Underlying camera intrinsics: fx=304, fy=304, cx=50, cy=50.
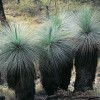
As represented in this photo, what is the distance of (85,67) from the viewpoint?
342 inches

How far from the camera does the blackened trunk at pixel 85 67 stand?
28.1 feet

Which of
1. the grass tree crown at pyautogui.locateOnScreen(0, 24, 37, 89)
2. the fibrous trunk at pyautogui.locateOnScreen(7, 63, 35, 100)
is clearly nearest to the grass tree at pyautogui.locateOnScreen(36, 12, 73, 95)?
the grass tree crown at pyautogui.locateOnScreen(0, 24, 37, 89)

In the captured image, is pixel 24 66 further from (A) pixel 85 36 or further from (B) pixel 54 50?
(A) pixel 85 36

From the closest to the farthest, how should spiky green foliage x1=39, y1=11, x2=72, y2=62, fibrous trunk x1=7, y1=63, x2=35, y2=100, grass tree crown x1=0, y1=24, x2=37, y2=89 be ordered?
grass tree crown x1=0, y1=24, x2=37, y2=89 < fibrous trunk x1=7, y1=63, x2=35, y2=100 < spiky green foliage x1=39, y1=11, x2=72, y2=62

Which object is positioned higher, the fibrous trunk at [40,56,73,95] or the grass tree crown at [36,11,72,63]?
the grass tree crown at [36,11,72,63]

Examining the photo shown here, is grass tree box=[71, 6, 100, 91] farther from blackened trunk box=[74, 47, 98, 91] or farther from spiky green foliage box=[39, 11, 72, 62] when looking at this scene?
spiky green foliage box=[39, 11, 72, 62]

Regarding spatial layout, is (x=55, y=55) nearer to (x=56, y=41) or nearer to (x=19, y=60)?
(x=56, y=41)

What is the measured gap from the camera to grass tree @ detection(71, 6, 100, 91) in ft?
27.5

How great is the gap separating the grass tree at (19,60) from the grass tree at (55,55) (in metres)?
0.46

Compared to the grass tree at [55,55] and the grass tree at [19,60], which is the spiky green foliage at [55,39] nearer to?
the grass tree at [55,55]

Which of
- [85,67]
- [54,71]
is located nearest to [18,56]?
[54,71]

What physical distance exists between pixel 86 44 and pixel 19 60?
199cm

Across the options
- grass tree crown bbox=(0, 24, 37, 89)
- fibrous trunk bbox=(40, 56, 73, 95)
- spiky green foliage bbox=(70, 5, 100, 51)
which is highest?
spiky green foliage bbox=(70, 5, 100, 51)

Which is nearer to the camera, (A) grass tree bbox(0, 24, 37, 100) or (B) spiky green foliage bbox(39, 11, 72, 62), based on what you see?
(A) grass tree bbox(0, 24, 37, 100)
